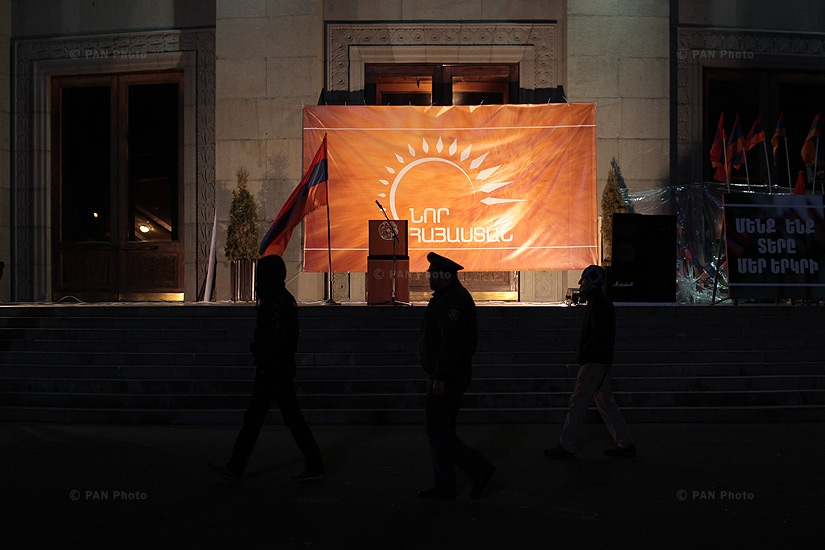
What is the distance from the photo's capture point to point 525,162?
717 inches

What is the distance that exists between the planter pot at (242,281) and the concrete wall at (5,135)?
6.29 m

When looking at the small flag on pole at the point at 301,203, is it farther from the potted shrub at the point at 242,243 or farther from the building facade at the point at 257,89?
the building facade at the point at 257,89

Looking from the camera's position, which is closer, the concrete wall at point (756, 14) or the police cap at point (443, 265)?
the police cap at point (443, 265)

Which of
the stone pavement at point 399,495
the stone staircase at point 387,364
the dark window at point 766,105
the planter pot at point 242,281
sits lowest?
the stone pavement at point 399,495

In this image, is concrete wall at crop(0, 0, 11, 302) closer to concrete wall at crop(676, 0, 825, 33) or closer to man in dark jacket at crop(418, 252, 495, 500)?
concrete wall at crop(676, 0, 825, 33)

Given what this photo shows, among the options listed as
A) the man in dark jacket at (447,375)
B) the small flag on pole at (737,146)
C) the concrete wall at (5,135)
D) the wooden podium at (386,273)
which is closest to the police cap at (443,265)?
the man in dark jacket at (447,375)

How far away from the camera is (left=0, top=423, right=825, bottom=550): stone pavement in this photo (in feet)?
18.3

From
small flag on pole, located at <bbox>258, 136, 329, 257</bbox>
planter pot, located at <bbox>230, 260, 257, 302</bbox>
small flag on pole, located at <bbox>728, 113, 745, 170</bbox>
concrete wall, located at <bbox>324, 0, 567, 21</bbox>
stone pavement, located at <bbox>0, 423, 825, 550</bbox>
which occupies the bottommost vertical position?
stone pavement, located at <bbox>0, 423, 825, 550</bbox>

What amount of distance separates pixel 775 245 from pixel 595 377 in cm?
841

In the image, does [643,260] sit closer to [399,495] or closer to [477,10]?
[477,10]

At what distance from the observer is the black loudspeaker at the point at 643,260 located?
591 inches

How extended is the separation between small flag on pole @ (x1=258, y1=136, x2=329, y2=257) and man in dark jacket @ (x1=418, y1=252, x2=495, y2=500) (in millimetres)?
9421

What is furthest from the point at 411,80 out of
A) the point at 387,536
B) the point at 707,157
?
the point at 387,536

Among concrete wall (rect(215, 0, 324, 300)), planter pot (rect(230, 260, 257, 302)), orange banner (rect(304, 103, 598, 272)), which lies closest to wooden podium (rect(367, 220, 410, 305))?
orange banner (rect(304, 103, 598, 272))
